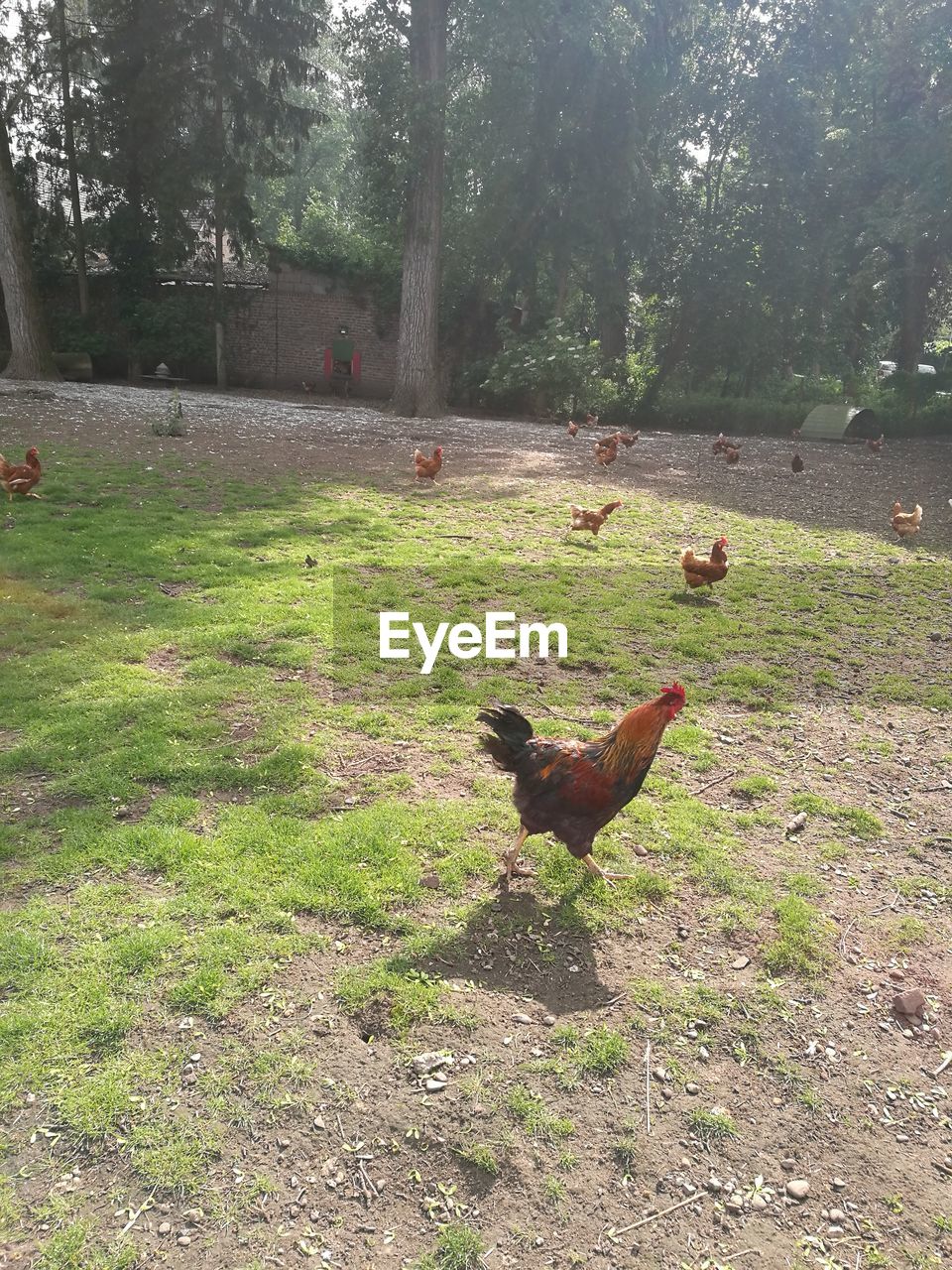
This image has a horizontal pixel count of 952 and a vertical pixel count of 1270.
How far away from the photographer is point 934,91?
2311 centimetres

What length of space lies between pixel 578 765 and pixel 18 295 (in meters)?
22.5

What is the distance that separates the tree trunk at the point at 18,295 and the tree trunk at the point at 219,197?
5.73m

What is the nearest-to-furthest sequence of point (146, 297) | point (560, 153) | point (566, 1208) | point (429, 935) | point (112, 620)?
point (566, 1208), point (429, 935), point (112, 620), point (560, 153), point (146, 297)

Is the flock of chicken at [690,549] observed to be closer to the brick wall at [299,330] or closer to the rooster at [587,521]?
the rooster at [587,521]

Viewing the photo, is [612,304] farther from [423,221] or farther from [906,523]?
[906,523]

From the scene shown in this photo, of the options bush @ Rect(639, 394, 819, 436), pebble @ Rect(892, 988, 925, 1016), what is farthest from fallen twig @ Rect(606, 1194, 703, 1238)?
Answer: bush @ Rect(639, 394, 819, 436)

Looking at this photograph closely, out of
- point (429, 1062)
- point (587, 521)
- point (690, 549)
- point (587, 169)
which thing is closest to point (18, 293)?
point (587, 169)

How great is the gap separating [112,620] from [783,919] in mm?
5184

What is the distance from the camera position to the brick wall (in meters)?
28.0

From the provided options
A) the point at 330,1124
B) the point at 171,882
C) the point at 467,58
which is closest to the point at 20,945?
the point at 171,882

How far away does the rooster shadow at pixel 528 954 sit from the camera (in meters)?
3.20

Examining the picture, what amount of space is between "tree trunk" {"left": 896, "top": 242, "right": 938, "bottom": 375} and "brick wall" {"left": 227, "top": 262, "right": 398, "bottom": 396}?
1745cm

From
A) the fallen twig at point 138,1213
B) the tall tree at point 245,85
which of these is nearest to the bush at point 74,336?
the tall tree at point 245,85

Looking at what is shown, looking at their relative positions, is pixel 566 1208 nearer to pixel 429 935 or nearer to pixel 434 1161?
pixel 434 1161
